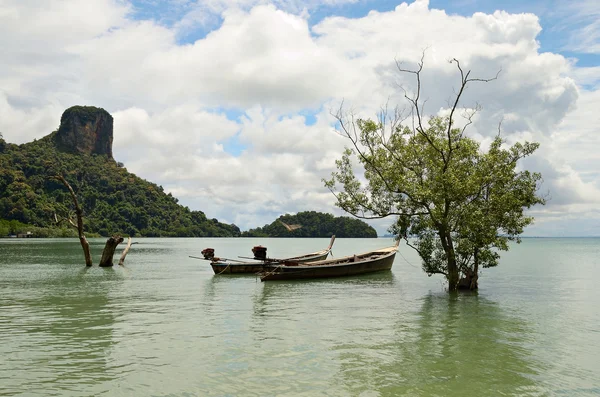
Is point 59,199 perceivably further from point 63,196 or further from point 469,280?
point 469,280

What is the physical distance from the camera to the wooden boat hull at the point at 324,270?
33656 millimetres

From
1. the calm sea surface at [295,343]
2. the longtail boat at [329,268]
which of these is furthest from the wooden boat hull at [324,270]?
the calm sea surface at [295,343]

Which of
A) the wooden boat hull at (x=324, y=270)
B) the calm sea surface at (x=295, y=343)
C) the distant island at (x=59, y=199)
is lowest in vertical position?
the calm sea surface at (x=295, y=343)

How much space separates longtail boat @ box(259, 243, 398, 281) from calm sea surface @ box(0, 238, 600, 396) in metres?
5.65

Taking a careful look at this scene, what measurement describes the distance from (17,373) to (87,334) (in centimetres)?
443

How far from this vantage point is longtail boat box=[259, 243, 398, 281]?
1326 inches

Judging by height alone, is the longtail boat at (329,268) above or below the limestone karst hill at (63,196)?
below

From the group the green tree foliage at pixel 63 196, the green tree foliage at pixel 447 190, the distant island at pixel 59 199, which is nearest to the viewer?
the green tree foliage at pixel 447 190

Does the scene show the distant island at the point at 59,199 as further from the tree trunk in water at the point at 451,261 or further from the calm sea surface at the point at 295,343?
the tree trunk in water at the point at 451,261

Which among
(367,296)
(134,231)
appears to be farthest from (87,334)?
(134,231)

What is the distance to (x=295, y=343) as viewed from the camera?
1460cm

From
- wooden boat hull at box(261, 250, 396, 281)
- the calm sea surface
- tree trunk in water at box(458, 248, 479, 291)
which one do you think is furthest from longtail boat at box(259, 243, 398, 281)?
tree trunk in water at box(458, 248, 479, 291)

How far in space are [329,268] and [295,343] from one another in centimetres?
2053

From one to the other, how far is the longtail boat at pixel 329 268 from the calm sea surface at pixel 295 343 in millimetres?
5646
